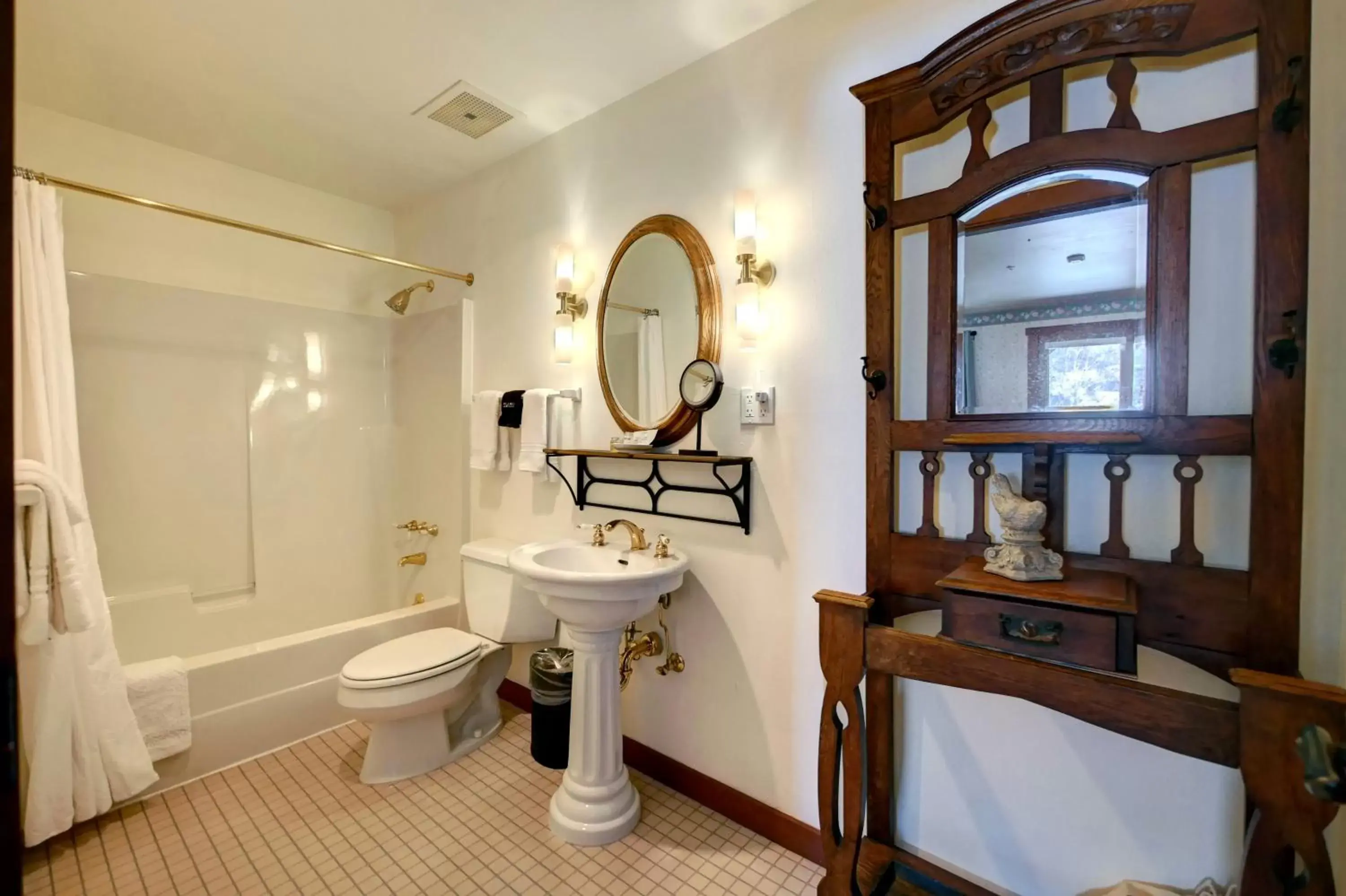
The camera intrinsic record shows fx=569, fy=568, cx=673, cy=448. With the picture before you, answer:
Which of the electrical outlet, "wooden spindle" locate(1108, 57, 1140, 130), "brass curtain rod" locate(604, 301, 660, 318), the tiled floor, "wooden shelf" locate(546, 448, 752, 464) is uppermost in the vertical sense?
"wooden spindle" locate(1108, 57, 1140, 130)

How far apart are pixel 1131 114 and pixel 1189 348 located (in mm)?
480

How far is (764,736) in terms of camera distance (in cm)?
173

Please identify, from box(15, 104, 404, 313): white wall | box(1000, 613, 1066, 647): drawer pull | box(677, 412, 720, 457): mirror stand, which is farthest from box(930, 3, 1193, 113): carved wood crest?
box(15, 104, 404, 313): white wall

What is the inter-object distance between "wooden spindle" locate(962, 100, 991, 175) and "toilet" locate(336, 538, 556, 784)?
5.60 ft

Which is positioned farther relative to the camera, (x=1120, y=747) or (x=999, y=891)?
(x=999, y=891)

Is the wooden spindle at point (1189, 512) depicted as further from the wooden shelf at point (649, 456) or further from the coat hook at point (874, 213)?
the wooden shelf at point (649, 456)

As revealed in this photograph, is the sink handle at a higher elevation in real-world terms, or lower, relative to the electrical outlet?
lower

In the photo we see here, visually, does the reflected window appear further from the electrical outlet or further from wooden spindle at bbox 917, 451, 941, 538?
the electrical outlet

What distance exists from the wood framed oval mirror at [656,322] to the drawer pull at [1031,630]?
1060 millimetres

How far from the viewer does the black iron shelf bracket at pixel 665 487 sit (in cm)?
175

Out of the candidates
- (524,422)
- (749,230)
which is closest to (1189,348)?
(749,230)

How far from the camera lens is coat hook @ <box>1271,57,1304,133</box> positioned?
947mm

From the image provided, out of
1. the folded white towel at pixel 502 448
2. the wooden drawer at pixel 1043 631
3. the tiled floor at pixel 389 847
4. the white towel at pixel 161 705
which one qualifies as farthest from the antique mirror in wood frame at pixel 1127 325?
the white towel at pixel 161 705

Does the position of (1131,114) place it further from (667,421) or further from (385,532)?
(385,532)
